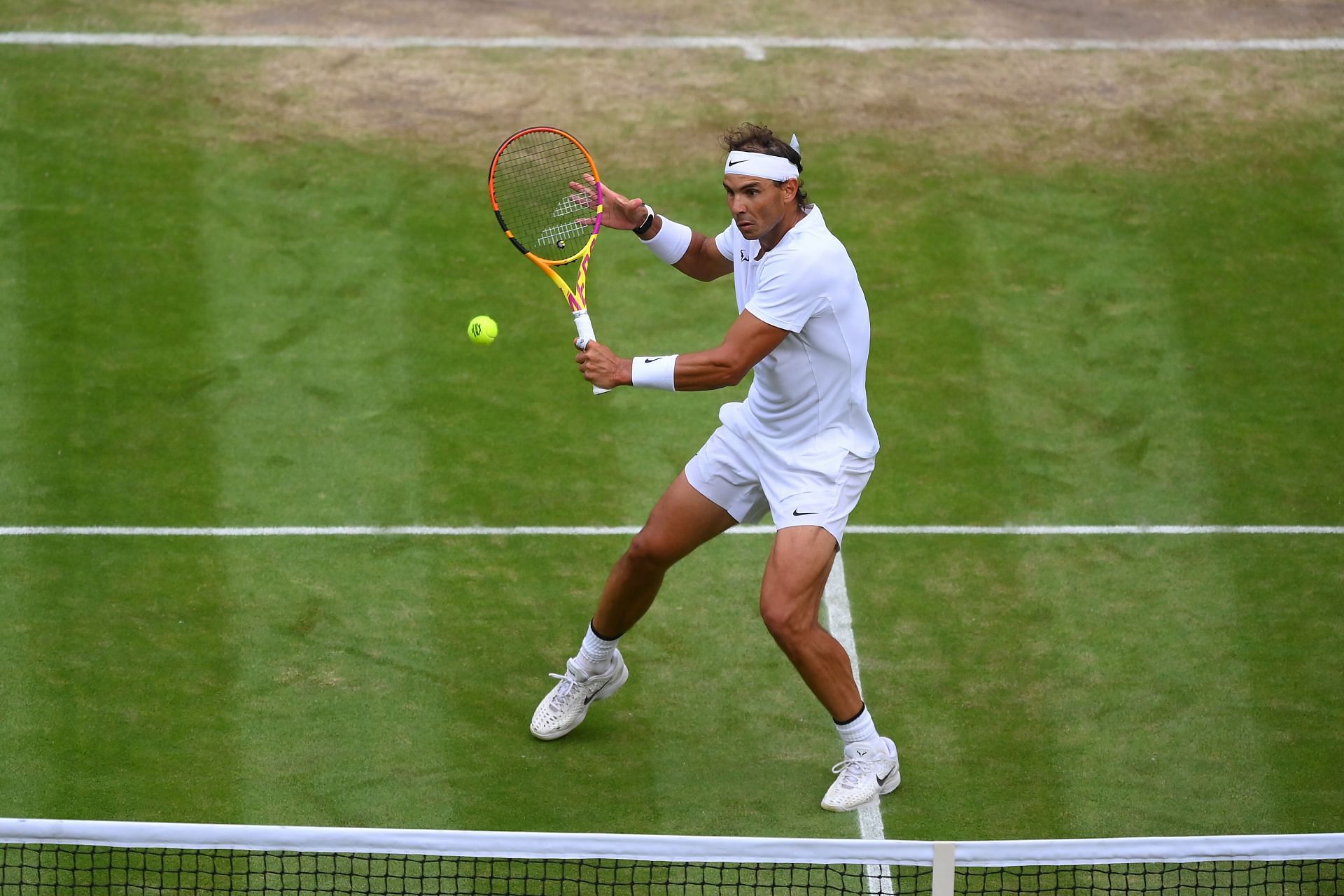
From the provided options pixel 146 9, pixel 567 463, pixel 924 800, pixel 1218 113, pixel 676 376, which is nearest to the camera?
pixel 676 376

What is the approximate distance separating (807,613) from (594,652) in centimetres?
107

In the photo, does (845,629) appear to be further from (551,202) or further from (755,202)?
(551,202)

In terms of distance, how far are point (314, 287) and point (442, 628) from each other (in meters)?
3.17

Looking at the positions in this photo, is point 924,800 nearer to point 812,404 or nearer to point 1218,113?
point 812,404

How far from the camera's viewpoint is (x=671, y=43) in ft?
39.3

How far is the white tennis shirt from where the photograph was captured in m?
5.80

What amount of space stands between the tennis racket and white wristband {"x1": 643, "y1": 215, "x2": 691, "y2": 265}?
0.82 feet

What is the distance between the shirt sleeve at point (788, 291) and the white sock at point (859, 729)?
148 cm

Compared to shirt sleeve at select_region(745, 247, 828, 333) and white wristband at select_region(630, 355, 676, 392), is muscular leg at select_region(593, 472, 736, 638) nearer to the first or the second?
white wristband at select_region(630, 355, 676, 392)

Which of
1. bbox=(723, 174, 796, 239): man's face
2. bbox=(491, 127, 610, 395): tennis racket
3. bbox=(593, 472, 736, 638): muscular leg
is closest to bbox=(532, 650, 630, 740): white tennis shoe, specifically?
bbox=(593, 472, 736, 638): muscular leg

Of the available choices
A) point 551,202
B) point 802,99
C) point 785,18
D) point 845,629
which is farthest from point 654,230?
point 785,18

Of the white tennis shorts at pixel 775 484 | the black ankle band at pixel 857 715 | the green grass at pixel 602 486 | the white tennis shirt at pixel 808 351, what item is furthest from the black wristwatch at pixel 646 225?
the black ankle band at pixel 857 715

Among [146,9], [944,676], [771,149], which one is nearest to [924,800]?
[944,676]

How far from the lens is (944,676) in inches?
277
